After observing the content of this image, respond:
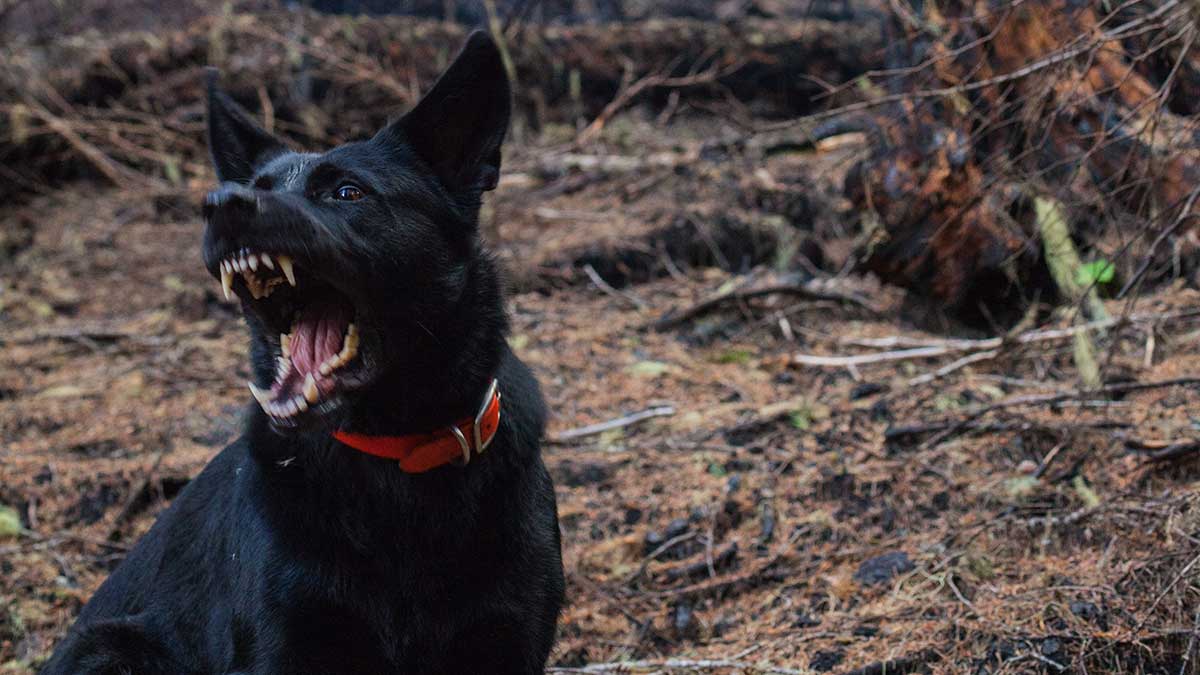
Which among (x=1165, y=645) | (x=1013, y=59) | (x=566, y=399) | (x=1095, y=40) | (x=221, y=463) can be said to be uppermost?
(x=1095, y=40)

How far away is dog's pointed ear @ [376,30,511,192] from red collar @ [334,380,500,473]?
0.76m

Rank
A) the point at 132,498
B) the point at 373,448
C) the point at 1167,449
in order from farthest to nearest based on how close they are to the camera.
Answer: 1. the point at 132,498
2. the point at 1167,449
3. the point at 373,448

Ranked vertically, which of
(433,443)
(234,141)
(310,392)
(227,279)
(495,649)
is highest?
(234,141)

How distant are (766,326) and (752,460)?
1778mm

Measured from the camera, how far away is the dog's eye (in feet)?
9.56

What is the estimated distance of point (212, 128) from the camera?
3.37m

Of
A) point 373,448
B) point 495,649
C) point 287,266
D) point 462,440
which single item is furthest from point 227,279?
point 495,649

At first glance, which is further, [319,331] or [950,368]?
[950,368]

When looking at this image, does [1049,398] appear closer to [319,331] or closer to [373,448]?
[373,448]

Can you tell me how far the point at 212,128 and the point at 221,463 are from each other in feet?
3.74

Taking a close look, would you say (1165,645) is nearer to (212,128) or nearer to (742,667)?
(742,667)

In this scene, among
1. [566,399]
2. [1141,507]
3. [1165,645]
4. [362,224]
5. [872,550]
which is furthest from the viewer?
[566,399]

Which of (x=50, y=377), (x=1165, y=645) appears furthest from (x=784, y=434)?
(x=50, y=377)

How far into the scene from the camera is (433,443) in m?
2.89
